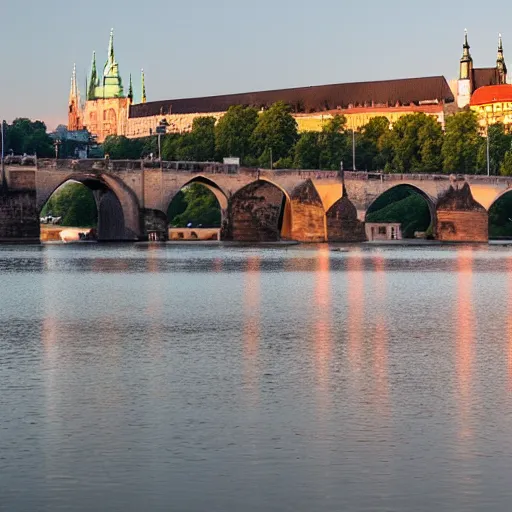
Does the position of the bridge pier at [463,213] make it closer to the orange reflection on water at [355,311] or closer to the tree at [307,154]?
the tree at [307,154]

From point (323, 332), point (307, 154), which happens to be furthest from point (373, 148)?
point (323, 332)

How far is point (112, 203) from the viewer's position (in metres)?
126

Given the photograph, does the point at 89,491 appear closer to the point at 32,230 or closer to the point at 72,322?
the point at 72,322

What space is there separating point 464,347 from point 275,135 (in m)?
145

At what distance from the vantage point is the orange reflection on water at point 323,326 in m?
25.2

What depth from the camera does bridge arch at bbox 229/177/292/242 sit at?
12950 cm

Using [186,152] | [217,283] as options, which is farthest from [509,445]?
[186,152]

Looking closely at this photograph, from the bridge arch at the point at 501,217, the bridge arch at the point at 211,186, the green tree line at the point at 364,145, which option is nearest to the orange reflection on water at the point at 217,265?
the bridge arch at the point at 211,186

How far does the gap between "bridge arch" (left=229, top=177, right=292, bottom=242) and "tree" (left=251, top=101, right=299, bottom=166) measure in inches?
1391

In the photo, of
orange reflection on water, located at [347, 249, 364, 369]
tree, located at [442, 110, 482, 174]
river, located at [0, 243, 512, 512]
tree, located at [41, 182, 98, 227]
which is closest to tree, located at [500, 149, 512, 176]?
tree, located at [442, 110, 482, 174]

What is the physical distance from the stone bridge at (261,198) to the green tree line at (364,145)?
59.3ft

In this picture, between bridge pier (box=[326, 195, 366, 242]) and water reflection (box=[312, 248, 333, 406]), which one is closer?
water reflection (box=[312, 248, 333, 406])

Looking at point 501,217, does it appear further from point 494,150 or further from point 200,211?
point 200,211

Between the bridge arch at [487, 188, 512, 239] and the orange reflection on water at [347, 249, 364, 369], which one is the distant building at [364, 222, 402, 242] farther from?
the orange reflection on water at [347, 249, 364, 369]
